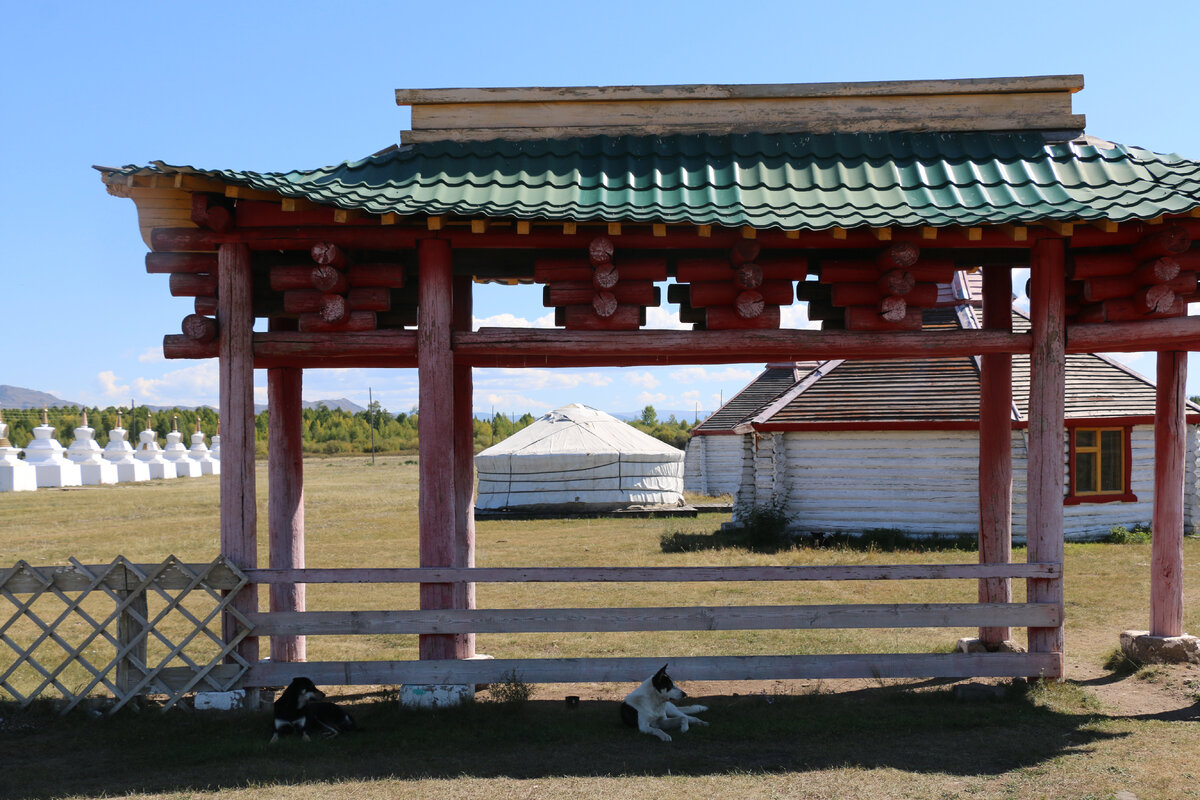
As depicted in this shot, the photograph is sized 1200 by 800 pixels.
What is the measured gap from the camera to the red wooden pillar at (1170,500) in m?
8.05

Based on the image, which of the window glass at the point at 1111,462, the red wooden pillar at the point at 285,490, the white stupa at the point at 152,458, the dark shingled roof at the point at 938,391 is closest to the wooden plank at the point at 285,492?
the red wooden pillar at the point at 285,490

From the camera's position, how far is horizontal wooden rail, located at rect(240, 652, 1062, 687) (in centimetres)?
662

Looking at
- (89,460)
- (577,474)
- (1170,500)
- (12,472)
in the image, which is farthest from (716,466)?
(89,460)

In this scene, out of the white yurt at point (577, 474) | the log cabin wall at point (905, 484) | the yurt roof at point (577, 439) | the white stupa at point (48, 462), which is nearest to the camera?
the log cabin wall at point (905, 484)

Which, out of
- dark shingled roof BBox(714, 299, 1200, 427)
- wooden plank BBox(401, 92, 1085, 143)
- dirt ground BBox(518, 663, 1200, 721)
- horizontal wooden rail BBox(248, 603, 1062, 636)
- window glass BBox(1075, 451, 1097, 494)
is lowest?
dirt ground BBox(518, 663, 1200, 721)

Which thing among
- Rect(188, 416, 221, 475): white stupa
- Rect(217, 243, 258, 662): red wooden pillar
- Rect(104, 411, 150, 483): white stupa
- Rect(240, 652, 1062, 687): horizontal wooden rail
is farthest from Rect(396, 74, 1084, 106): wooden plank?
Rect(188, 416, 221, 475): white stupa

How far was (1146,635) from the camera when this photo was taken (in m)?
8.16

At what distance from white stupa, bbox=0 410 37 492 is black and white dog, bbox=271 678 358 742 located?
126 feet

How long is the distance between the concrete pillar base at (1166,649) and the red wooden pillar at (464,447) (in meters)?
5.95

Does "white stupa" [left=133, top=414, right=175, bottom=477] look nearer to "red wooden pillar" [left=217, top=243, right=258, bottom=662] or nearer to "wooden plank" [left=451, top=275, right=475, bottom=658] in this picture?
"wooden plank" [left=451, top=275, right=475, bottom=658]

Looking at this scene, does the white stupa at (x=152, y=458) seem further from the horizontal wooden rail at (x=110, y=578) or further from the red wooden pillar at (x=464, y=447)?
the horizontal wooden rail at (x=110, y=578)

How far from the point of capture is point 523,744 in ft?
19.9

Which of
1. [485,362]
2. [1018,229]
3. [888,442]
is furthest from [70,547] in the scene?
[1018,229]

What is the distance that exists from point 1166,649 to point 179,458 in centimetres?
5435
